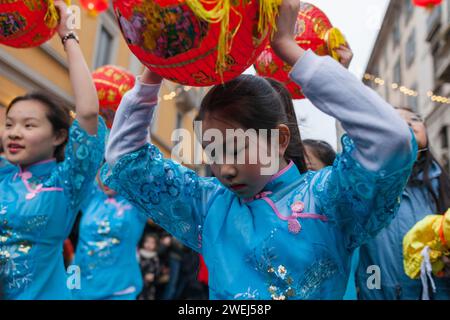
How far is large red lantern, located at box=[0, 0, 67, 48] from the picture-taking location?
62.0 inches

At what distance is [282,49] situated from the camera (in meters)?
1.14

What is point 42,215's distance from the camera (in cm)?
184

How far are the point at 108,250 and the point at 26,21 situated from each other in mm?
1786

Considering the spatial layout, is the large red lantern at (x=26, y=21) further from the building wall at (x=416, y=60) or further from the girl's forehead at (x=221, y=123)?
the building wall at (x=416, y=60)

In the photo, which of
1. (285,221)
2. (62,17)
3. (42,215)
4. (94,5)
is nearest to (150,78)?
(285,221)

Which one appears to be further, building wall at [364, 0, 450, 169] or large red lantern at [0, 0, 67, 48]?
building wall at [364, 0, 450, 169]

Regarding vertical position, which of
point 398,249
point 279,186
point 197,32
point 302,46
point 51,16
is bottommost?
point 398,249

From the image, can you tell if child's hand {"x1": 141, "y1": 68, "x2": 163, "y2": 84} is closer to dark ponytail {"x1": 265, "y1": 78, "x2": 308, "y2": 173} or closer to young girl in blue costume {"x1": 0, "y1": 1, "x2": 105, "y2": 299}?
dark ponytail {"x1": 265, "y1": 78, "x2": 308, "y2": 173}

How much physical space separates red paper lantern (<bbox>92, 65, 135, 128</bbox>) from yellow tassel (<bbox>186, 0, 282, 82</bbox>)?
1625 millimetres

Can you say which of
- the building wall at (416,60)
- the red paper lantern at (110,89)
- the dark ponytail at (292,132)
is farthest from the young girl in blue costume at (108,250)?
the building wall at (416,60)

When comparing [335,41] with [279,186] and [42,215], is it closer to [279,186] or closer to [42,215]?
[279,186]

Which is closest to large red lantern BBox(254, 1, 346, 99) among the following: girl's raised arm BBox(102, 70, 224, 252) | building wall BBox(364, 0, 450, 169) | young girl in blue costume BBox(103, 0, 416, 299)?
young girl in blue costume BBox(103, 0, 416, 299)

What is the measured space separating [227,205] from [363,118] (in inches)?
18.0

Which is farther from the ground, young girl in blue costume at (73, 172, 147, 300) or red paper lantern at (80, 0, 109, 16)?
red paper lantern at (80, 0, 109, 16)
